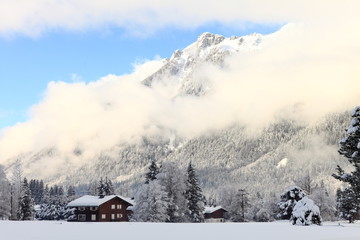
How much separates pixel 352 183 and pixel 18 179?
80019mm

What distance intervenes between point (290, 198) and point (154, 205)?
2840 centimetres

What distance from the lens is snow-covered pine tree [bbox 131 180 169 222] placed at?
3194 inches

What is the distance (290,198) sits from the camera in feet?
277

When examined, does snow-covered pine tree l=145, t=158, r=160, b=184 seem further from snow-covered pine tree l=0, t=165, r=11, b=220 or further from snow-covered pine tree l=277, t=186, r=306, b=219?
snow-covered pine tree l=277, t=186, r=306, b=219

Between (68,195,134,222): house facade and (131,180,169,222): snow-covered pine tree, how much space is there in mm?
25777

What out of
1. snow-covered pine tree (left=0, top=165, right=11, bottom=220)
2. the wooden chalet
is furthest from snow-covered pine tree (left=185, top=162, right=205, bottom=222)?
snow-covered pine tree (left=0, top=165, right=11, bottom=220)

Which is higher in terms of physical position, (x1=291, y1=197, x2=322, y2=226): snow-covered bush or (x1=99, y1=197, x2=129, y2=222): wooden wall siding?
(x1=99, y1=197, x2=129, y2=222): wooden wall siding

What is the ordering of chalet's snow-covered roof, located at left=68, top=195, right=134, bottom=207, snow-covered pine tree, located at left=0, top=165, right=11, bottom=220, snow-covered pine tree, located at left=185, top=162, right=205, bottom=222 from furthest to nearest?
chalet's snow-covered roof, located at left=68, top=195, right=134, bottom=207, snow-covered pine tree, located at left=185, top=162, right=205, bottom=222, snow-covered pine tree, located at left=0, top=165, right=11, bottom=220

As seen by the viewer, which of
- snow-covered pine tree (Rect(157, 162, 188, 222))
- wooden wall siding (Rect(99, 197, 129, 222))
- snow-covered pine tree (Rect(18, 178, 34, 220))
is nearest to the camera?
snow-covered pine tree (Rect(157, 162, 188, 222))

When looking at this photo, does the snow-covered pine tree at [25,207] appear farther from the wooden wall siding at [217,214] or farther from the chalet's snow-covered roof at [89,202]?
the wooden wall siding at [217,214]

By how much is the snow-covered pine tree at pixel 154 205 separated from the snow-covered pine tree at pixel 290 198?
24786mm

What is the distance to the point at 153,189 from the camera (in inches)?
3273

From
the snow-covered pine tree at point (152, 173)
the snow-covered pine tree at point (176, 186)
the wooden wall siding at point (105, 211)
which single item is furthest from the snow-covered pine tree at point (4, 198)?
the snow-covered pine tree at point (176, 186)

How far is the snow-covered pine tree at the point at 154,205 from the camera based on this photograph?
81.1 metres
